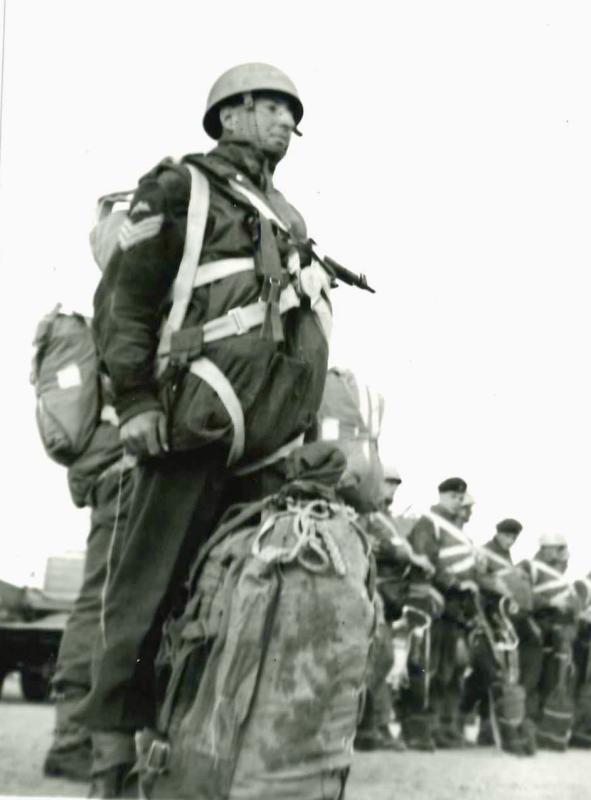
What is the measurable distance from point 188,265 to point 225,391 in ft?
1.02

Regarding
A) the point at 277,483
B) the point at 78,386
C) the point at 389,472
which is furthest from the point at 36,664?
the point at 277,483

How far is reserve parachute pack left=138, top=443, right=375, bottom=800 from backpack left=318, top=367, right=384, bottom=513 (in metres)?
0.75

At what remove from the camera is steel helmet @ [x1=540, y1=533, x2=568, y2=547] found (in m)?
9.85

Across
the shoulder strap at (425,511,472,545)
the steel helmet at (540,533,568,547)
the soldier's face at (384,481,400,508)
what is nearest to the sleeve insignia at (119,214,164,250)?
the soldier's face at (384,481,400,508)

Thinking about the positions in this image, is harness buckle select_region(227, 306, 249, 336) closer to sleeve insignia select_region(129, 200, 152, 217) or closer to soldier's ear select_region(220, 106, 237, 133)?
sleeve insignia select_region(129, 200, 152, 217)

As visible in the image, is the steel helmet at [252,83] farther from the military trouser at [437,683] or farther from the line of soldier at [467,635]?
the military trouser at [437,683]

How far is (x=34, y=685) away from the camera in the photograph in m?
7.19

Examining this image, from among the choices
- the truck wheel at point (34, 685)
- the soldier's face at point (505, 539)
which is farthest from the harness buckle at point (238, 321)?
the soldier's face at point (505, 539)

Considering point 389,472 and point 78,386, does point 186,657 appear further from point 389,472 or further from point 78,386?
point 389,472

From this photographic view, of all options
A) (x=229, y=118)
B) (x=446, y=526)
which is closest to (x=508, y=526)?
(x=446, y=526)

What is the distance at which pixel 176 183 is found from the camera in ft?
11.3

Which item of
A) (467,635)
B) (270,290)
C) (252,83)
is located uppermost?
(252,83)

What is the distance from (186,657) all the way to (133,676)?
0.20m

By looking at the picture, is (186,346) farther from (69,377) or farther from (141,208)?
(69,377)
